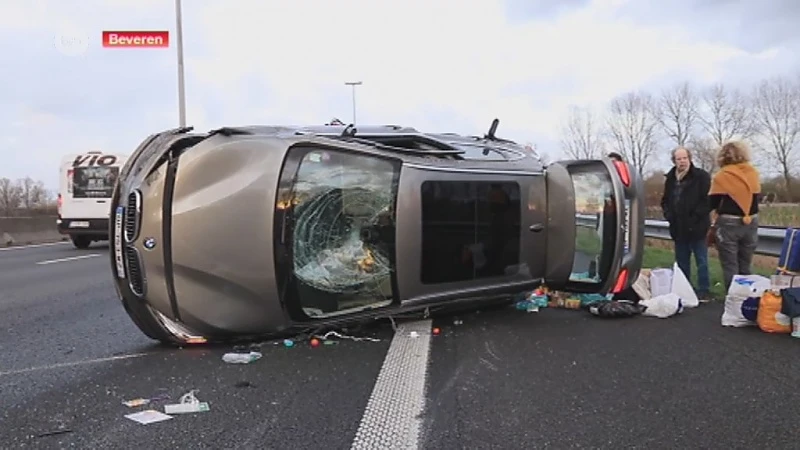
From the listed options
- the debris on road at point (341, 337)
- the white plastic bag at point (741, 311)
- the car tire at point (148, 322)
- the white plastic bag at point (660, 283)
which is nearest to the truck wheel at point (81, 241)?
the car tire at point (148, 322)

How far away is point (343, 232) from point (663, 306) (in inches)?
105

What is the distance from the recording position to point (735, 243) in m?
6.04

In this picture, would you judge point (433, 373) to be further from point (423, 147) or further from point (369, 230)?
point (423, 147)

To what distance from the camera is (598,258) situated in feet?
17.2

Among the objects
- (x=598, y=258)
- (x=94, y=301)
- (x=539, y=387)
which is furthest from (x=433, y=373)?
(x=94, y=301)

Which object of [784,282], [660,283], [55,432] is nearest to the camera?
[55,432]

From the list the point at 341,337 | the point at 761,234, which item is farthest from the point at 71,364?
the point at 761,234

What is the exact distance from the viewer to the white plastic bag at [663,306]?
17.4 feet

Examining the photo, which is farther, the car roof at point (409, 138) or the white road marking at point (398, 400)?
the car roof at point (409, 138)

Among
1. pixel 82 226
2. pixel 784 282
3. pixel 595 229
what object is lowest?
pixel 82 226

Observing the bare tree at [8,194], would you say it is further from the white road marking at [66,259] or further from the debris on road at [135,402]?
the debris on road at [135,402]

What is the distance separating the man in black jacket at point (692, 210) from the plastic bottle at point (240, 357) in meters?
4.17

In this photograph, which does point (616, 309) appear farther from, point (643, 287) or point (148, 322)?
point (148, 322)

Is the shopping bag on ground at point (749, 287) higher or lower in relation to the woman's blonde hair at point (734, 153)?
lower
